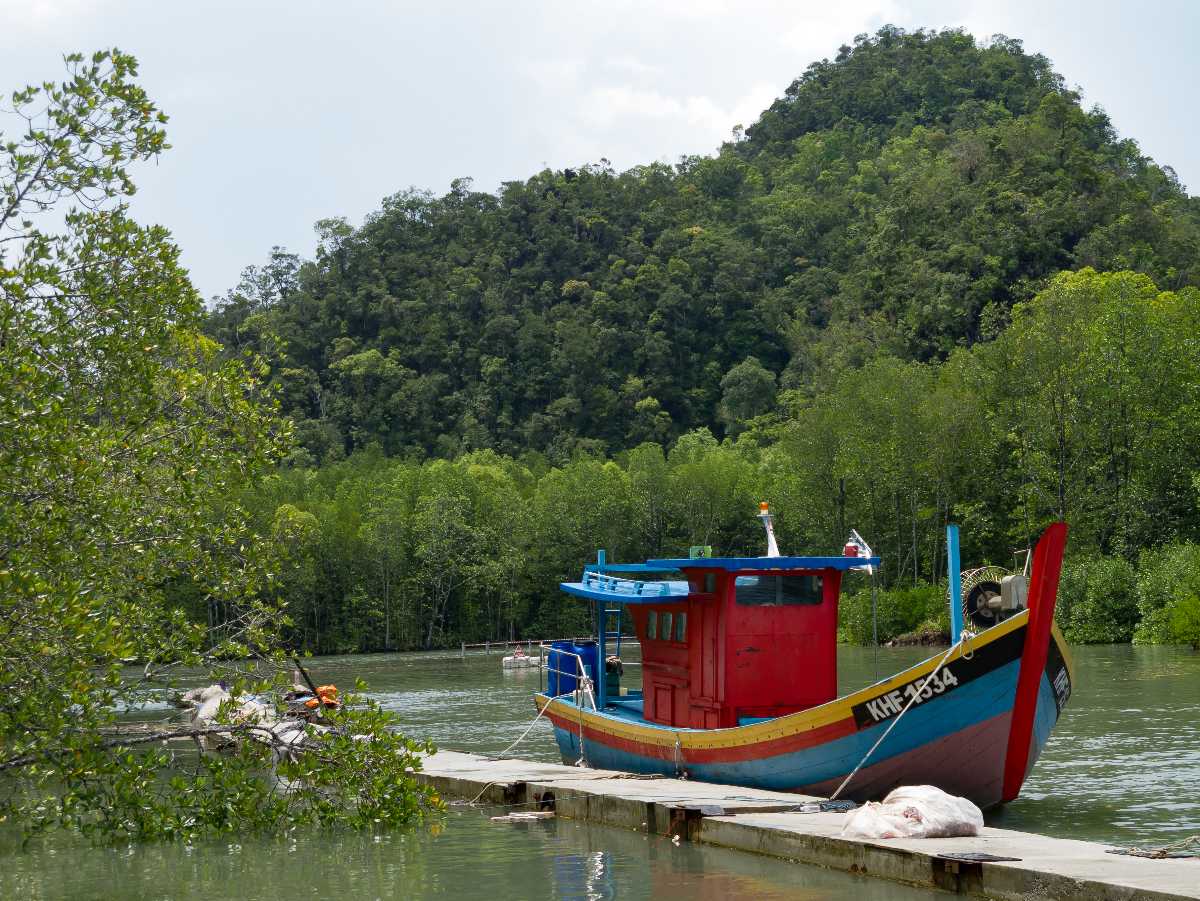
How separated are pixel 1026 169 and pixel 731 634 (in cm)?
7957

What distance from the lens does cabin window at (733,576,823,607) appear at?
19875 millimetres

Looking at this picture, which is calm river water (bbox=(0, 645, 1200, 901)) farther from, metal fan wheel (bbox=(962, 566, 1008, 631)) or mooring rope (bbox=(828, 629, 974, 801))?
metal fan wheel (bbox=(962, 566, 1008, 631))

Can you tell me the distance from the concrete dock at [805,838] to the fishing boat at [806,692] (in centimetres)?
66

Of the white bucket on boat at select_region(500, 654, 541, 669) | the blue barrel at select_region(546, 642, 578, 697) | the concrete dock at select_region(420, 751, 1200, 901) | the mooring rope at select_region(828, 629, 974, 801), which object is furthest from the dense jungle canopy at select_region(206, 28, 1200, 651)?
the white bucket on boat at select_region(500, 654, 541, 669)

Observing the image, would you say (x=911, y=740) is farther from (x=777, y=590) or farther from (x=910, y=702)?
(x=777, y=590)

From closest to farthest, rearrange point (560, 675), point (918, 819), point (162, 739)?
point (162, 739) → point (918, 819) → point (560, 675)

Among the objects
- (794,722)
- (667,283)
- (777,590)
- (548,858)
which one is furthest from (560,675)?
(667,283)

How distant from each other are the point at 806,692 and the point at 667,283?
325 feet

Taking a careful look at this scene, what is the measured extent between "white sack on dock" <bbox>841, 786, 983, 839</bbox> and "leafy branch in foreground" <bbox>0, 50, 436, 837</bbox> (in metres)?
4.65

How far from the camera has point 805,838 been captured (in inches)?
579

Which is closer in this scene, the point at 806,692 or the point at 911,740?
the point at 911,740

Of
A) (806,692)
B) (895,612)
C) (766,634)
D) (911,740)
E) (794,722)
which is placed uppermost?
(766,634)

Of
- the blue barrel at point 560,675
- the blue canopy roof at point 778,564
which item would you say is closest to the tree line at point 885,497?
the blue barrel at point 560,675

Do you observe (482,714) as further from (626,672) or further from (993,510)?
(993,510)
